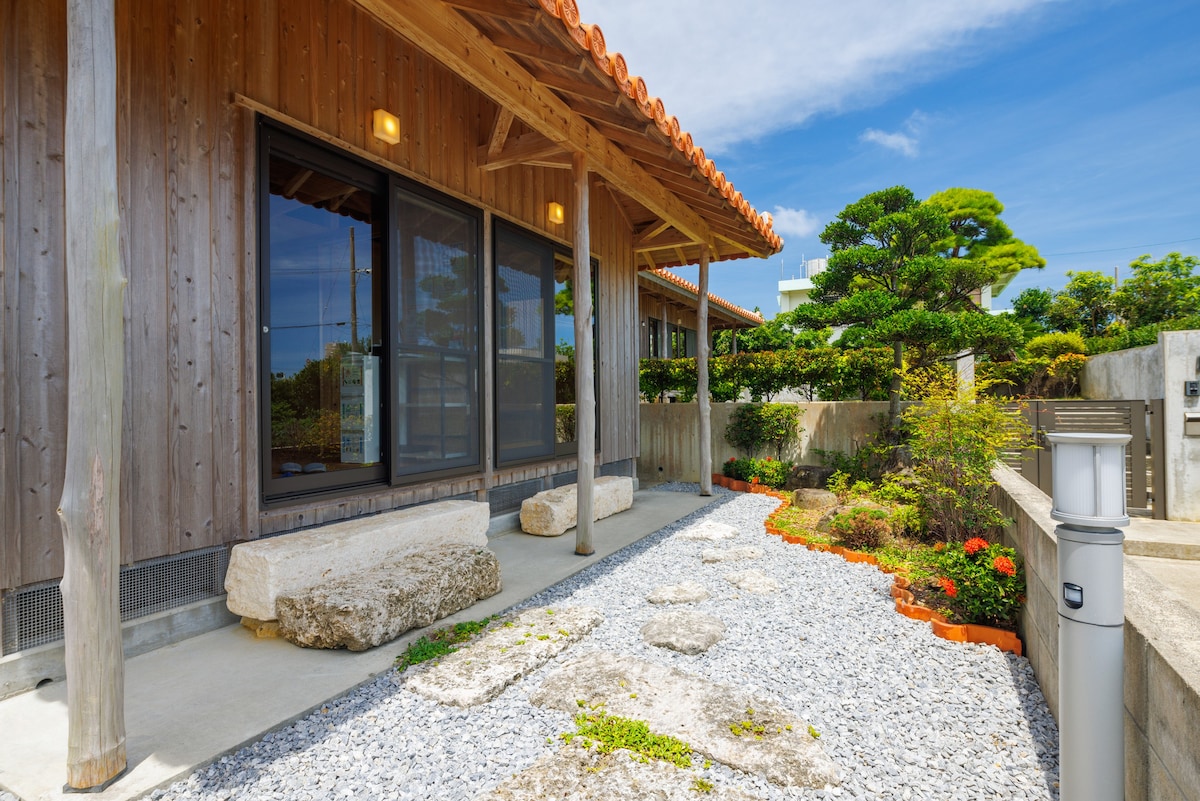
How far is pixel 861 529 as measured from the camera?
185 inches

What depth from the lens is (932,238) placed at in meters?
8.11

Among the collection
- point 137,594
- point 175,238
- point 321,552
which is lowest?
point 137,594

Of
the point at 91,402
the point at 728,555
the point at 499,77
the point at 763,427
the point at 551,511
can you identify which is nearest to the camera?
the point at 91,402

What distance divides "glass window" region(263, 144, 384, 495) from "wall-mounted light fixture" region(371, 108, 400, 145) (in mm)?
296

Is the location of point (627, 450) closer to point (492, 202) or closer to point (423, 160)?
point (492, 202)

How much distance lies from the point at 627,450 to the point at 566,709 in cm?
518

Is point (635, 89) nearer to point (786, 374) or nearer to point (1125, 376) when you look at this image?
point (786, 374)

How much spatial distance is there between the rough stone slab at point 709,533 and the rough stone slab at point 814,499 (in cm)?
136

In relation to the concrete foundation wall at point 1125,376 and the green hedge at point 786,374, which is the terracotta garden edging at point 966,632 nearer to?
the green hedge at point 786,374

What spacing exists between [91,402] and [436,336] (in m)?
2.62

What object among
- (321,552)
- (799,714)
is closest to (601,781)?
(799,714)

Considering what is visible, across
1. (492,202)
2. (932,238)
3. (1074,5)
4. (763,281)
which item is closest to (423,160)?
(492,202)

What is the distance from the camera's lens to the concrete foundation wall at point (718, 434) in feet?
26.1

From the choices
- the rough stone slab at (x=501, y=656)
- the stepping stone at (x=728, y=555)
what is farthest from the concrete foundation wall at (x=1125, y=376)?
the rough stone slab at (x=501, y=656)
